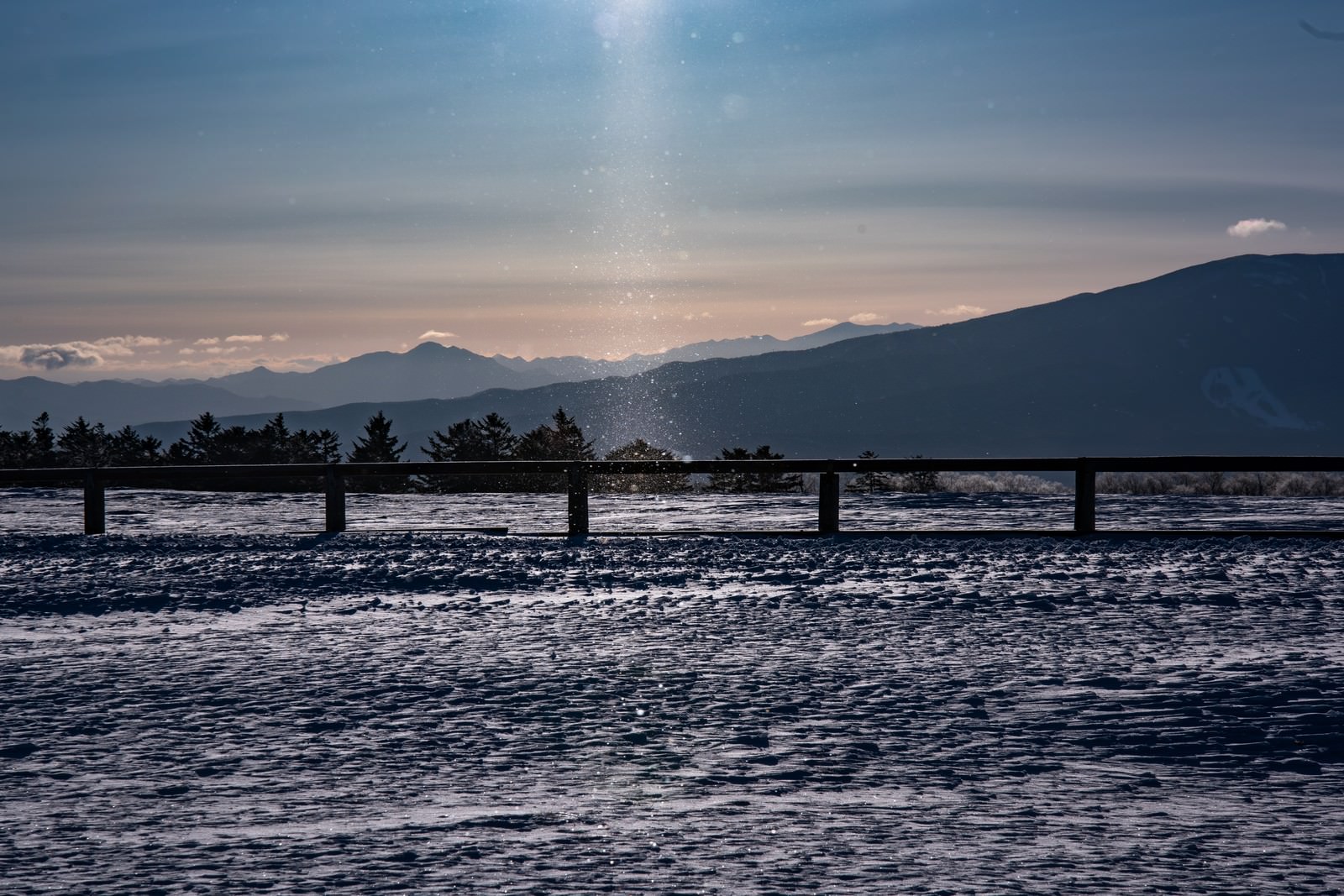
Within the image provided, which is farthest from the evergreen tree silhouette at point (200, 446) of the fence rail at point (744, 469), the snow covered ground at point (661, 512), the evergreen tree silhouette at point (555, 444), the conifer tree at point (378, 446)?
the fence rail at point (744, 469)

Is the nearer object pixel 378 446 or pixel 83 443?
pixel 83 443

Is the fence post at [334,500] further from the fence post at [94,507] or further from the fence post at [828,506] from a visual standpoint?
the fence post at [828,506]

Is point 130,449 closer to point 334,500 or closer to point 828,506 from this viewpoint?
point 334,500

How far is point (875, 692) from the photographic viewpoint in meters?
6.70

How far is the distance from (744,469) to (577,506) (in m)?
2.31

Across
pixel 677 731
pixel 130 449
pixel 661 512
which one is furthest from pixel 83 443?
pixel 677 731

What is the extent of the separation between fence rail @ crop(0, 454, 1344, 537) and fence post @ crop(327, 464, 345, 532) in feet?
0.04

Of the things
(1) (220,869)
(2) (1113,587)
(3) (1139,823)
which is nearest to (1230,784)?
(3) (1139,823)

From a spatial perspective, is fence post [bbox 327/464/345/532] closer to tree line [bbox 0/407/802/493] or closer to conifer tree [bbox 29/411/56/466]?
tree line [bbox 0/407/802/493]

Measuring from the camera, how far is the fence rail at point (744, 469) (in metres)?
15.4

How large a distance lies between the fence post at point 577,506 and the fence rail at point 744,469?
0.03 ft

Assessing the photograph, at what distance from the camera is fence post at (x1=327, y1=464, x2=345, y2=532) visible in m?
16.9

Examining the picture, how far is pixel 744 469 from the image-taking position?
16.9 metres

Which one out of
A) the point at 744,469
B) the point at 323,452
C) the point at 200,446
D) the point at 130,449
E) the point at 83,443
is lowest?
the point at 744,469
